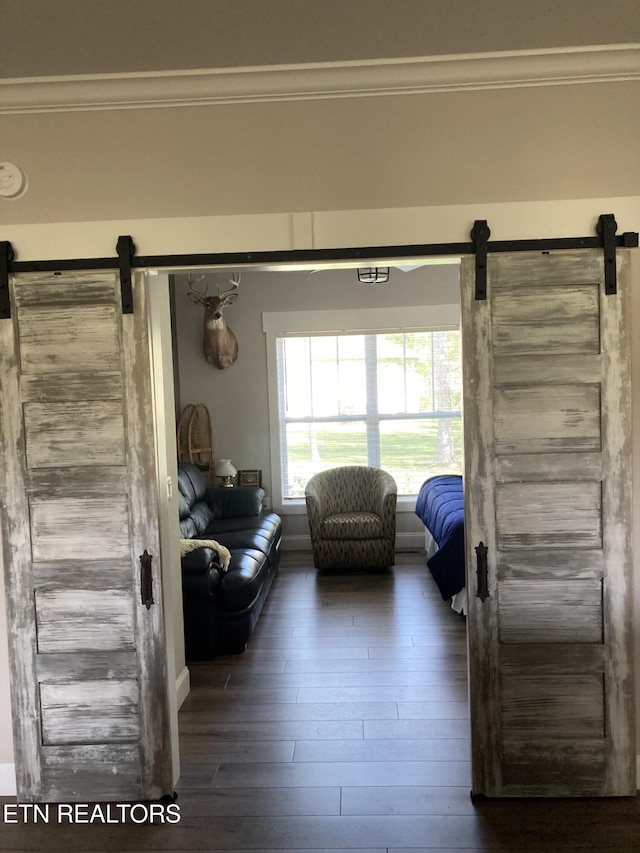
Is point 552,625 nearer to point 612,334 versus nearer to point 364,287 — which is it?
point 612,334

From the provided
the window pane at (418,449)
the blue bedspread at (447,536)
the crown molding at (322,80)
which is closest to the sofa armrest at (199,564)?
the blue bedspread at (447,536)

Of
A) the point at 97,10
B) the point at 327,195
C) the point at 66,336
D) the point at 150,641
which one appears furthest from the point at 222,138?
the point at 150,641

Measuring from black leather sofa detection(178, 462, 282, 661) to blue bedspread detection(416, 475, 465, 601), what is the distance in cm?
126

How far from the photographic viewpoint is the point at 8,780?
2926 mm

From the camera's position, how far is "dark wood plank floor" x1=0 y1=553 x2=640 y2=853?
260 cm

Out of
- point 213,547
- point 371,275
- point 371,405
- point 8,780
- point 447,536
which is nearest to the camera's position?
point 8,780

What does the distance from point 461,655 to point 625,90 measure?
3.18 m

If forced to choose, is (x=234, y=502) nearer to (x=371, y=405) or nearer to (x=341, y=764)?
(x=371, y=405)

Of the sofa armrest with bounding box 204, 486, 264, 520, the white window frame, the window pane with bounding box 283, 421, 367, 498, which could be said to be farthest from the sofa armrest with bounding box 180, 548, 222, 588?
the window pane with bounding box 283, 421, 367, 498

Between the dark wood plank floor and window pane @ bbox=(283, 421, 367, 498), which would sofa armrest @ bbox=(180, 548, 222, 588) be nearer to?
the dark wood plank floor

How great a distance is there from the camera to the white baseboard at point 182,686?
3746 millimetres

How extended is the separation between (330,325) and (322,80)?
4.33 m

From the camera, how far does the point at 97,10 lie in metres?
2.24

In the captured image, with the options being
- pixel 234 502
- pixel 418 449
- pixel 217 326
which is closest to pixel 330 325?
pixel 217 326
